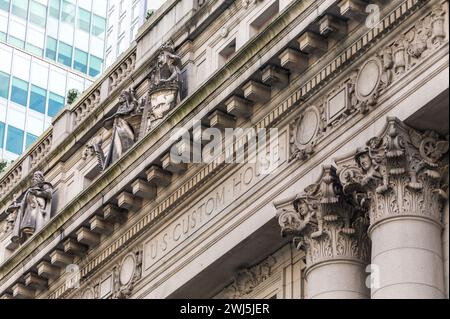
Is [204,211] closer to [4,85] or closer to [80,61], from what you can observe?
[4,85]

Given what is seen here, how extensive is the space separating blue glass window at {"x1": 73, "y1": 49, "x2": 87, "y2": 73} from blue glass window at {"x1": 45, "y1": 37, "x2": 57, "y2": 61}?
5.04ft

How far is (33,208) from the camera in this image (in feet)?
158

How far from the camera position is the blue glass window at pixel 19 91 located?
283 ft

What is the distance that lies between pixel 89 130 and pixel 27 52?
4179 centimetres

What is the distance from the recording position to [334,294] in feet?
114

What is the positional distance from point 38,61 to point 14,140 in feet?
15.2

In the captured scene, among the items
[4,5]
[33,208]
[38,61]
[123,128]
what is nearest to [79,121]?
[33,208]

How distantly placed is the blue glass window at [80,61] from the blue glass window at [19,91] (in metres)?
4.54

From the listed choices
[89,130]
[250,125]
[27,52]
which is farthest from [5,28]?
[250,125]

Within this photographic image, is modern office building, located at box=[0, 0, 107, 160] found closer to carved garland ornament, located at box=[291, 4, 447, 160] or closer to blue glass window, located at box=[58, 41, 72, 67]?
blue glass window, located at box=[58, 41, 72, 67]

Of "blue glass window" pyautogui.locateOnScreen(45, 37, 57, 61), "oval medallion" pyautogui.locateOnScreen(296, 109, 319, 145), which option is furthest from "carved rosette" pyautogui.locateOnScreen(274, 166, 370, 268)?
"blue glass window" pyautogui.locateOnScreen(45, 37, 57, 61)

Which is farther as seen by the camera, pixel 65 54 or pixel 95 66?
pixel 95 66

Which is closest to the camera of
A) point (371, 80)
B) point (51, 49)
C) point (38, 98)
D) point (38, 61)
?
point (371, 80)

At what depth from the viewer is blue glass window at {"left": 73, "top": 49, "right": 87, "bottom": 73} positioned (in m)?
91.0
